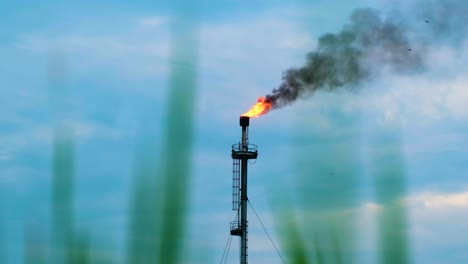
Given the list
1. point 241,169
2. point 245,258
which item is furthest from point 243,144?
point 245,258

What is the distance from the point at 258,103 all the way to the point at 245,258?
55.0ft

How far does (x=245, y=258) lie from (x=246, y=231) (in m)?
2.90

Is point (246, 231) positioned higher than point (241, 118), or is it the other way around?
point (241, 118)

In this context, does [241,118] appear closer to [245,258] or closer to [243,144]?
[243,144]

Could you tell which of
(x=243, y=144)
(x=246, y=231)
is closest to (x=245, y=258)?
(x=246, y=231)

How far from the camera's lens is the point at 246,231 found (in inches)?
5044

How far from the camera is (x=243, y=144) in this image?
128750 mm

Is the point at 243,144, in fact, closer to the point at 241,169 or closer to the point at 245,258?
the point at 241,169

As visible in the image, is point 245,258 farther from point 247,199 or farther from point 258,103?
point 258,103

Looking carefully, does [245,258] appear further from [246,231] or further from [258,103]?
[258,103]

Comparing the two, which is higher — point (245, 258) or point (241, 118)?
point (241, 118)

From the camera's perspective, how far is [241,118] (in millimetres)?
128750

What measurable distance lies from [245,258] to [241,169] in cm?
958

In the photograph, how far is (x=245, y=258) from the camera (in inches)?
5017
